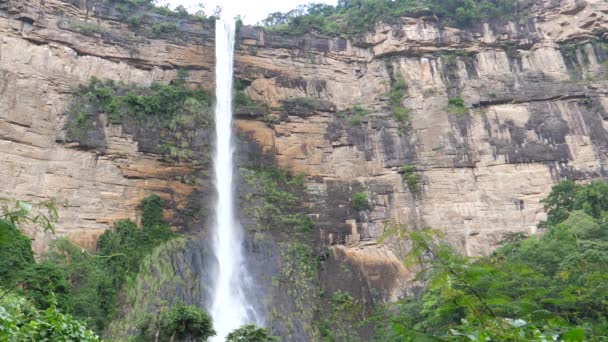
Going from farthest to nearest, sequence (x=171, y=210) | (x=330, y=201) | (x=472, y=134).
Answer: (x=472, y=134)
(x=330, y=201)
(x=171, y=210)

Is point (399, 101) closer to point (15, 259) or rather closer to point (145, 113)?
point (145, 113)

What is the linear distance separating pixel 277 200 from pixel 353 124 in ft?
19.1

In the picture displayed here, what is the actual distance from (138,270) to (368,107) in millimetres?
14145

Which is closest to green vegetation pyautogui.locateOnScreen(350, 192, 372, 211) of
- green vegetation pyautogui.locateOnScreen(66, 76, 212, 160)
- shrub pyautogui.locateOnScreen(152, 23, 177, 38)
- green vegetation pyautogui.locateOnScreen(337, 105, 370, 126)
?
green vegetation pyautogui.locateOnScreen(337, 105, 370, 126)

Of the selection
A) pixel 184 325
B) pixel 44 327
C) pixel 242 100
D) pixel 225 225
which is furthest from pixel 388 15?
pixel 44 327

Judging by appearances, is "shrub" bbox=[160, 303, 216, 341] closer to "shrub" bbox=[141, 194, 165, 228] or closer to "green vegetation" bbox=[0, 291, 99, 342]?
"shrub" bbox=[141, 194, 165, 228]

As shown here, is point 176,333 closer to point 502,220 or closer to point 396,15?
point 502,220

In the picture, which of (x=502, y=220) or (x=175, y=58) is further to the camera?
(x=175, y=58)

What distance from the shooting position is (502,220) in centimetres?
2408

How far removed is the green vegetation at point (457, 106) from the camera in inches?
1062

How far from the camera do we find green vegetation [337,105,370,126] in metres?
27.0

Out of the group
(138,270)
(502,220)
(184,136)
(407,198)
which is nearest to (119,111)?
(184,136)

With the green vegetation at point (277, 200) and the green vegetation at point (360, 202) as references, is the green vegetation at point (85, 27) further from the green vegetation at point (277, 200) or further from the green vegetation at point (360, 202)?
the green vegetation at point (360, 202)

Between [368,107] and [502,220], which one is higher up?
[368,107]
